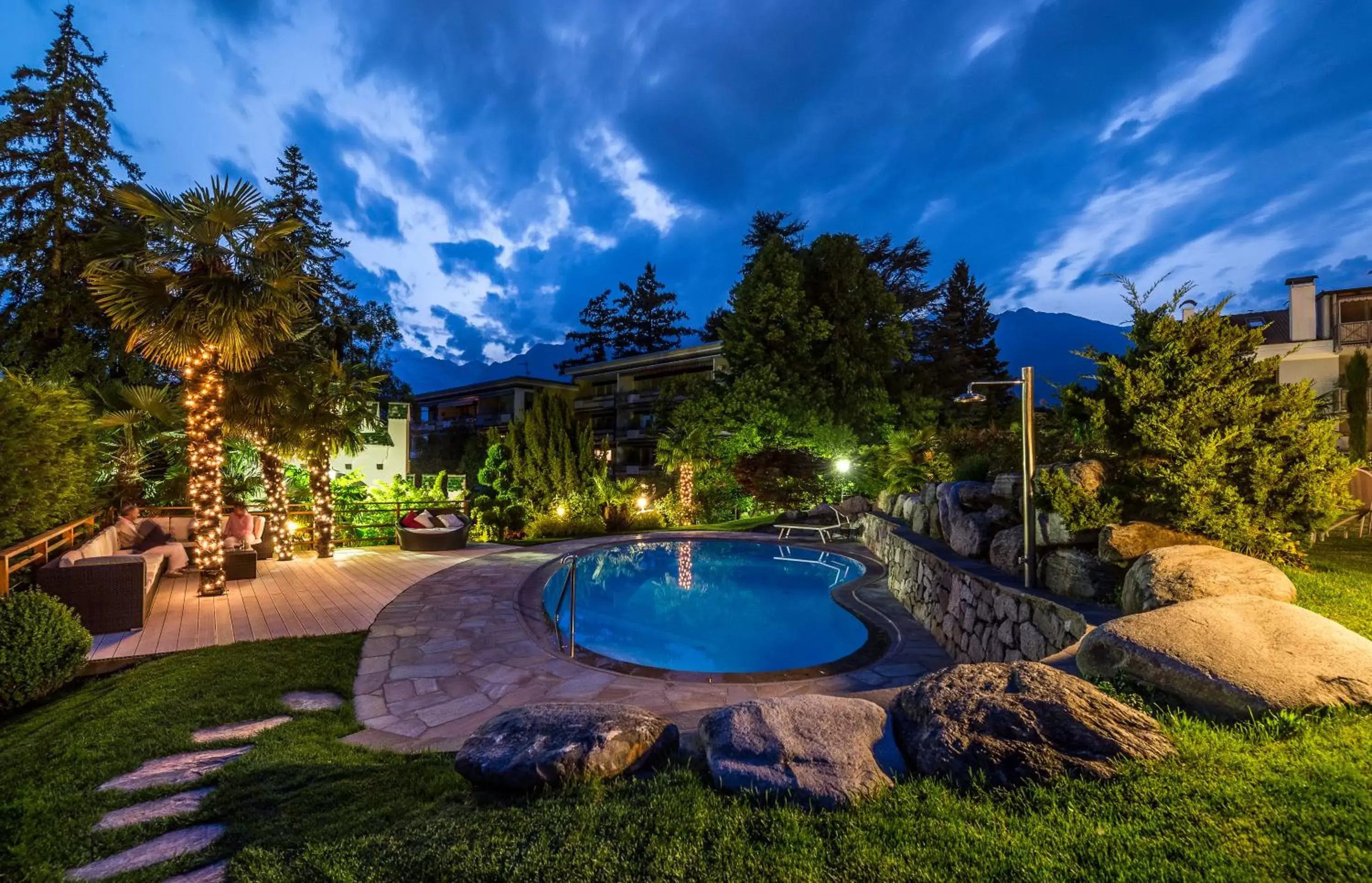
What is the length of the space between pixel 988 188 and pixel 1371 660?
256ft

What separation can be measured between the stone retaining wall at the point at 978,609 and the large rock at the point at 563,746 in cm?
348

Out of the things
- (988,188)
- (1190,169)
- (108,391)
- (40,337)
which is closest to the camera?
(108,391)

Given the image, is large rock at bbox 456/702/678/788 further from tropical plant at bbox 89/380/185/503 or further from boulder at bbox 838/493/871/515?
boulder at bbox 838/493/871/515

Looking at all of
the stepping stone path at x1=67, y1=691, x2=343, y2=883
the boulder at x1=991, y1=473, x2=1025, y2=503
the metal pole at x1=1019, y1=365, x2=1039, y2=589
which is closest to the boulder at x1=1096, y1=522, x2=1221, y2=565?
the metal pole at x1=1019, y1=365, x2=1039, y2=589

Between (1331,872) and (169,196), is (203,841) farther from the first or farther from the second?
(169,196)

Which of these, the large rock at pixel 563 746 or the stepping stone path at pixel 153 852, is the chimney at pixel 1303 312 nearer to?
the large rock at pixel 563 746

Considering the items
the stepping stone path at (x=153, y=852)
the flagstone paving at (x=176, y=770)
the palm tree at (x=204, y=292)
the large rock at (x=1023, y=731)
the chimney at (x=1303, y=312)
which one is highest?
the chimney at (x=1303, y=312)

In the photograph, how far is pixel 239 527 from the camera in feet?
33.4

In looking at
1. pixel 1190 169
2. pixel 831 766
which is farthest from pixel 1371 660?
pixel 1190 169

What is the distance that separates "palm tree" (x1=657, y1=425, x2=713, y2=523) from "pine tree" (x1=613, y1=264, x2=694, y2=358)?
74.7ft

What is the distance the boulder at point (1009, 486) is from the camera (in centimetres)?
690

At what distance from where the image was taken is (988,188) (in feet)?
218

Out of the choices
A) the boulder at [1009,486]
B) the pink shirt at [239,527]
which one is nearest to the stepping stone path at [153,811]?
the boulder at [1009,486]

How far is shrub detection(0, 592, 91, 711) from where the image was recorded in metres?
4.41
